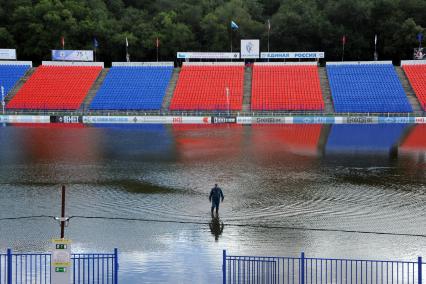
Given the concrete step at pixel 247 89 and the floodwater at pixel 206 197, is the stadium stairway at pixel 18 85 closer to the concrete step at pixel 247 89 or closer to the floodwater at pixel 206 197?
the floodwater at pixel 206 197

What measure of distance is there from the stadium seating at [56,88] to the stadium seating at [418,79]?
3843cm

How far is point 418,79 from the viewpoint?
69312 millimetres

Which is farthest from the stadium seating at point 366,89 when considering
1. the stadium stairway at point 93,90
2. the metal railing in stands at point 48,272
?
the metal railing in stands at point 48,272

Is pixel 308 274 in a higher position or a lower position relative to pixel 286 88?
lower

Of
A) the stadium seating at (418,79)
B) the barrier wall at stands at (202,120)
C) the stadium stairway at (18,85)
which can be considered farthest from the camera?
the stadium stairway at (18,85)

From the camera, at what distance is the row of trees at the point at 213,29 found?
281 feet

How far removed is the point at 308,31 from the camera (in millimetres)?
85625

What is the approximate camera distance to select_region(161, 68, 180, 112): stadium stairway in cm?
6517

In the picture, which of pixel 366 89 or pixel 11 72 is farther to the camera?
pixel 11 72

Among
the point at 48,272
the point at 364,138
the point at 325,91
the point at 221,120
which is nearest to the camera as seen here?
the point at 48,272

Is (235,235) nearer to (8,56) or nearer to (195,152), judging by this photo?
(195,152)

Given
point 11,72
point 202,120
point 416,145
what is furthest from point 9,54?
point 416,145

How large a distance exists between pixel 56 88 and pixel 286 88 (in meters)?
27.9

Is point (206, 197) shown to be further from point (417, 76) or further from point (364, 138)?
point (417, 76)
